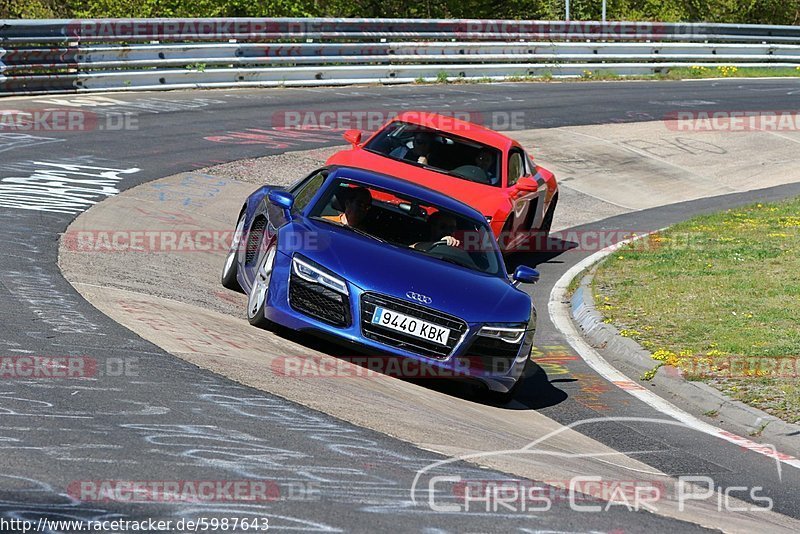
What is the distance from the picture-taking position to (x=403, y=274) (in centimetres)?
866

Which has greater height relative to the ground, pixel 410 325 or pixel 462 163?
pixel 462 163

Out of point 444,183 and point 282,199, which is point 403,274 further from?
point 444,183

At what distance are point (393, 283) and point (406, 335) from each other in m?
0.38

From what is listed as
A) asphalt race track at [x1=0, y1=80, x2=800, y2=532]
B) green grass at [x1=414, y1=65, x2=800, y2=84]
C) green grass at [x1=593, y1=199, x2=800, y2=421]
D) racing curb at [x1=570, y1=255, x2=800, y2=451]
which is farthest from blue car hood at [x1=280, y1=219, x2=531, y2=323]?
green grass at [x1=414, y1=65, x2=800, y2=84]

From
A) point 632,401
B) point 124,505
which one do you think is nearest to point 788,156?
point 632,401

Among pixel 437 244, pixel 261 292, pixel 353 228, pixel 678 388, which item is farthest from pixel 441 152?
pixel 261 292

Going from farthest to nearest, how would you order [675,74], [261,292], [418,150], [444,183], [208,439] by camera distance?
[675,74], [418,150], [444,183], [261,292], [208,439]

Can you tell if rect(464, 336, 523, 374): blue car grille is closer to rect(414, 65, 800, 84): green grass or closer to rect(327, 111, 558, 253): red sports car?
rect(327, 111, 558, 253): red sports car

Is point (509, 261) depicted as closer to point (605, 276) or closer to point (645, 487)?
point (605, 276)

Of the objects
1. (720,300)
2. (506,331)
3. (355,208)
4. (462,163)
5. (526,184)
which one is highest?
(355,208)

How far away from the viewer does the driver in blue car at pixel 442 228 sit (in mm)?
9875

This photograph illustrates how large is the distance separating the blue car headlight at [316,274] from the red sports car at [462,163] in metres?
4.46

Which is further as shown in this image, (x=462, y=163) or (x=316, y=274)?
(x=462, y=163)

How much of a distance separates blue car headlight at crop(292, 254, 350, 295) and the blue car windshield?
91 cm
